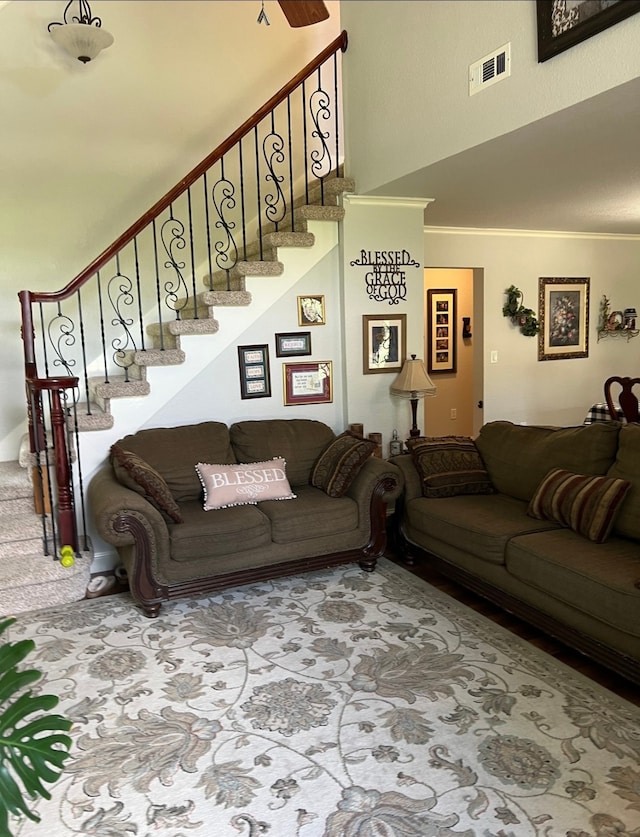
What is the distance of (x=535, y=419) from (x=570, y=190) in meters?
2.70

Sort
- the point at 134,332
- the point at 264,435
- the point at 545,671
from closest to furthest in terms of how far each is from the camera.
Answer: the point at 545,671 < the point at 264,435 < the point at 134,332

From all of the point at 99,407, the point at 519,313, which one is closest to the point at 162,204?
the point at 99,407

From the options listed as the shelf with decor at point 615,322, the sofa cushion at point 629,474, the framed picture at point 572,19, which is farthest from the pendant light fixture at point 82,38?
the shelf with decor at point 615,322

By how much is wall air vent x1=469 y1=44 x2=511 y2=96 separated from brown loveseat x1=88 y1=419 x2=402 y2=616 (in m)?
2.15

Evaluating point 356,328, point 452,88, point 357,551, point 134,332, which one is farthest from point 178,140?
point 357,551

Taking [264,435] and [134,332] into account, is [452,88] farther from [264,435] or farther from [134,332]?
[134,332]

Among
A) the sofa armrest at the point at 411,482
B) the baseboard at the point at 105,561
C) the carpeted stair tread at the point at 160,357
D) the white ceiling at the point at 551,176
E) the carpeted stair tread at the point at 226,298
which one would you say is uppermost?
the white ceiling at the point at 551,176

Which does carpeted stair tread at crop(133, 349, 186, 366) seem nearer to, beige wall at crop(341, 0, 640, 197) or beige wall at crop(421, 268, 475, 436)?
beige wall at crop(341, 0, 640, 197)

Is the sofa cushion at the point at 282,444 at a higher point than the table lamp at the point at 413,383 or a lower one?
lower

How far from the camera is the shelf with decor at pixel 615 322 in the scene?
6805 mm

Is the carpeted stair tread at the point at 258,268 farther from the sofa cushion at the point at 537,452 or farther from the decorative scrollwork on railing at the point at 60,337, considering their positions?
the sofa cushion at the point at 537,452

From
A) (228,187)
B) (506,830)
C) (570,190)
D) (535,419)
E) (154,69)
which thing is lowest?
Result: (506,830)

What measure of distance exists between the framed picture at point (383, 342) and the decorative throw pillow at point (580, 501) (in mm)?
1701

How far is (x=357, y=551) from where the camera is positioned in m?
3.98
